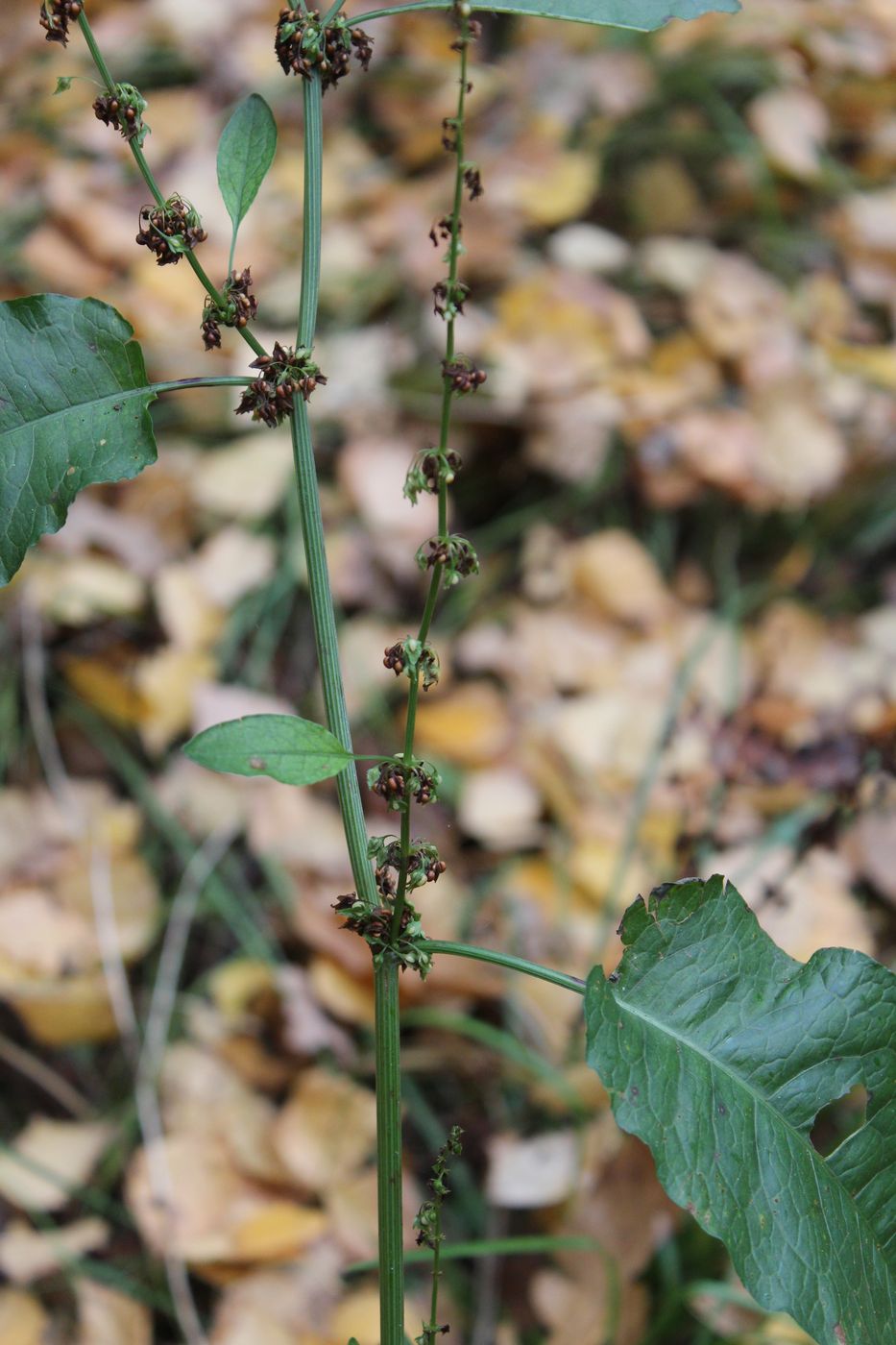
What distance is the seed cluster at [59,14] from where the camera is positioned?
42 cm

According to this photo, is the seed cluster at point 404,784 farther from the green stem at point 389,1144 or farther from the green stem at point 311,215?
the green stem at point 311,215

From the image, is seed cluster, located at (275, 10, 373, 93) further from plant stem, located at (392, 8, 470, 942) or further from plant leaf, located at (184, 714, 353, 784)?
plant leaf, located at (184, 714, 353, 784)

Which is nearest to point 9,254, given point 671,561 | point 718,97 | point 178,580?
point 178,580

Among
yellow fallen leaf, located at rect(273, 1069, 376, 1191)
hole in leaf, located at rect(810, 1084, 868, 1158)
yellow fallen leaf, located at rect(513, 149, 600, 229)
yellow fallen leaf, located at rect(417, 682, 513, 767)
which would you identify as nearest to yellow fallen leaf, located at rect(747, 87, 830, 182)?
yellow fallen leaf, located at rect(513, 149, 600, 229)

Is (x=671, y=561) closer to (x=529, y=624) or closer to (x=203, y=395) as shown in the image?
(x=529, y=624)

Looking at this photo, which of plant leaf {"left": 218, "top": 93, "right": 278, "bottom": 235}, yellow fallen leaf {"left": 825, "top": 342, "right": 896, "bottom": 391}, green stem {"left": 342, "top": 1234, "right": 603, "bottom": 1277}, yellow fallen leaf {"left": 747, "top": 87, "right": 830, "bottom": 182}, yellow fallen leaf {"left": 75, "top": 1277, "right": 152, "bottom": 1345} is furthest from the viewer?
yellow fallen leaf {"left": 747, "top": 87, "right": 830, "bottom": 182}

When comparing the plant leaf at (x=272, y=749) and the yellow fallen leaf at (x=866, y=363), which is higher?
the yellow fallen leaf at (x=866, y=363)

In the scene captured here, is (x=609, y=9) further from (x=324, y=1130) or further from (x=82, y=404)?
(x=324, y=1130)

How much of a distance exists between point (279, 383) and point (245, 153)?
4.9 inches

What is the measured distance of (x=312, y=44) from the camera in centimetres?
43

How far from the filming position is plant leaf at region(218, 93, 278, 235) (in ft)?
1.59

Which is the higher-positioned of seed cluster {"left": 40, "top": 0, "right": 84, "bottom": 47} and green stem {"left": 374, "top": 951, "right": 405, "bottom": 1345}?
seed cluster {"left": 40, "top": 0, "right": 84, "bottom": 47}

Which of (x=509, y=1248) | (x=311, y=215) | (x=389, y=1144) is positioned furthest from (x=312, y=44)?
(x=509, y=1248)

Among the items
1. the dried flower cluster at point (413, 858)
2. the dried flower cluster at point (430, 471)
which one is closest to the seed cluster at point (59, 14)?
the dried flower cluster at point (430, 471)
